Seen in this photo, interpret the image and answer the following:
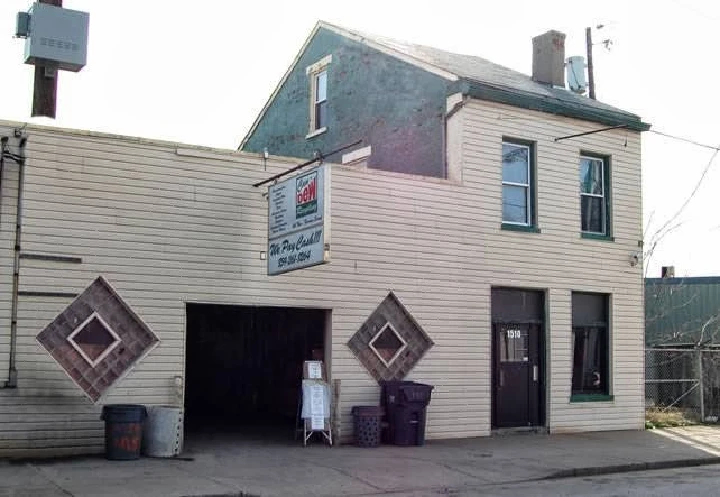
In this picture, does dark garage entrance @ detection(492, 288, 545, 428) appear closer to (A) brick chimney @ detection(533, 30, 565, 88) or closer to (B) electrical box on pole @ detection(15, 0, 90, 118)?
(A) brick chimney @ detection(533, 30, 565, 88)

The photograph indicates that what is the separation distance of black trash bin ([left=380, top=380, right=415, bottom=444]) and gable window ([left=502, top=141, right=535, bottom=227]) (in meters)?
4.40

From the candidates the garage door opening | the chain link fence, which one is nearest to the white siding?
the chain link fence

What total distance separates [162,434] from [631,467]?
Answer: 7.20m

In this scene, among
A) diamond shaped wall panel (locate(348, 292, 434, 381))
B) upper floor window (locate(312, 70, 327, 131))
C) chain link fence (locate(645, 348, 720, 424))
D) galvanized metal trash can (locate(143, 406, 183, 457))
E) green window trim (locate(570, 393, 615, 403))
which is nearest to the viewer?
galvanized metal trash can (locate(143, 406, 183, 457))

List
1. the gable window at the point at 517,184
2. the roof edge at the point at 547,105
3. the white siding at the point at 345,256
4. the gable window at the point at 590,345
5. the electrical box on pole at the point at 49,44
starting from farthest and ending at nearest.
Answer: the gable window at the point at 590,345 → the gable window at the point at 517,184 → the roof edge at the point at 547,105 → the electrical box on pole at the point at 49,44 → the white siding at the point at 345,256

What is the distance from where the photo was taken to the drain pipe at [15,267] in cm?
1177

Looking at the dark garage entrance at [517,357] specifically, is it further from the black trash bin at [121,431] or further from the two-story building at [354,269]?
the black trash bin at [121,431]

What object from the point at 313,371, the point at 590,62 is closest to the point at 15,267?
the point at 313,371

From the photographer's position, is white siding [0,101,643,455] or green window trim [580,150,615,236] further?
green window trim [580,150,615,236]

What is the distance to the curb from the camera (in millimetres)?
12359

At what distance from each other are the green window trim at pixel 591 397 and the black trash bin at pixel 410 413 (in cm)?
428

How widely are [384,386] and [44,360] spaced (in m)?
5.62

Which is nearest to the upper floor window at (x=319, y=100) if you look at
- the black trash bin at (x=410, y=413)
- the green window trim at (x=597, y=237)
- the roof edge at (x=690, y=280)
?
the green window trim at (x=597, y=237)

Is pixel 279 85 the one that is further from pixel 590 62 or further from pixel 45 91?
pixel 590 62
